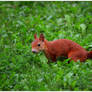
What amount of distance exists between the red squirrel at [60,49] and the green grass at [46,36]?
7.1 inches

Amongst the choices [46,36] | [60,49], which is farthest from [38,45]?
[46,36]

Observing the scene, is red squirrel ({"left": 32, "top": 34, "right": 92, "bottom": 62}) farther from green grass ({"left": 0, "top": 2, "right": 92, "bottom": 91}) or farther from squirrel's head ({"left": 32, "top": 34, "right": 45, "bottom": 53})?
green grass ({"left": 0, "top": 2, "right": 92, "bottom": 91})

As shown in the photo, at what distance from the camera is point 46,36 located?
Result: 22.9 feet

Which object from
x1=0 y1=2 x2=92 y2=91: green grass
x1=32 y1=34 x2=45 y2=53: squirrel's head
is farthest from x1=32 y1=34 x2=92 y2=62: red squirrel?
x1=0 y1=2 x2=92 y2=91: green grass

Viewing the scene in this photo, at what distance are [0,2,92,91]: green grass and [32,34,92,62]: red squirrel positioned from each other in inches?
7.1

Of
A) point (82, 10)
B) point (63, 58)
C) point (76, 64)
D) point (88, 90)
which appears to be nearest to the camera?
point (88, 90)

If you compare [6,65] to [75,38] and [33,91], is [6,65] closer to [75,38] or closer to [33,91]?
[33,91]

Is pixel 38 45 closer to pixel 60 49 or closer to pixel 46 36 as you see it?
pixel 60 49

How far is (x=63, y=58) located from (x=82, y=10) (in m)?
2.90

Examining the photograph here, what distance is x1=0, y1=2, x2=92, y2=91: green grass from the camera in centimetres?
492

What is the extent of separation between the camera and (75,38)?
6.70 metres

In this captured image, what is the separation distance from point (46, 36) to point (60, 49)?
1263 mm

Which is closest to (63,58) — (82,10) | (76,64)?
(76,64)

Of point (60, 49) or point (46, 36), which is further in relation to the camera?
point (46, 36)
